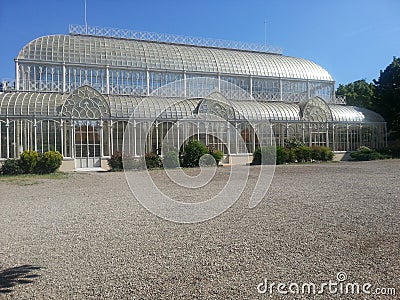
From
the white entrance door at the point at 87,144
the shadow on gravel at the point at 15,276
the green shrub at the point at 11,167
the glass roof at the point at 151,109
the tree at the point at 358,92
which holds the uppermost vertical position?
the tree at the point at 358,92

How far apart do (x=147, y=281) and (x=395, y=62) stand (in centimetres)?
5195

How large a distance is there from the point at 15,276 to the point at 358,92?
207 feet

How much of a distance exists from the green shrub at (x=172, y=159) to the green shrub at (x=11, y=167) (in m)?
10.5

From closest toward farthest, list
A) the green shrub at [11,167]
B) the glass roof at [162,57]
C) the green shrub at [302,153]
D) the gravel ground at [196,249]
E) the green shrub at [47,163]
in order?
1. the gravel ground at [196,249]
2. the green shrub at [11,167]
3. the green shrub at [47,163]
4. the green shrub at [302,153]
5. the glass roof at [162,57]

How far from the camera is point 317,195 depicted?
13.9 metres

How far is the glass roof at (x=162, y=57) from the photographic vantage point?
35756mm

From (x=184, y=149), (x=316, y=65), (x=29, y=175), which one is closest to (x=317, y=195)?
(x=184, y=149)

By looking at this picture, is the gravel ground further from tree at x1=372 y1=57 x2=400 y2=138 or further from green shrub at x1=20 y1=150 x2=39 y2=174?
tree at x1=372 y1=57 x2=400 y2=138

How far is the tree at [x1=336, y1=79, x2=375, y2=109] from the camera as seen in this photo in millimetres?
56816

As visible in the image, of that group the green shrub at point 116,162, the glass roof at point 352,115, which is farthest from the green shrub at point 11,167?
the glass roof at point 352,115

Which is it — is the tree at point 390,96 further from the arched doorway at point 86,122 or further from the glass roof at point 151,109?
the arched doorway at point 86,122

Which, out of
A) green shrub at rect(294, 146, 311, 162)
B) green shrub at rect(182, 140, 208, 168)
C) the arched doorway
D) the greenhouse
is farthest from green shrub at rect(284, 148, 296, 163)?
the arched doorway

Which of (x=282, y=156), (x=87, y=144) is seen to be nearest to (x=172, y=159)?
(x=87, y=144)

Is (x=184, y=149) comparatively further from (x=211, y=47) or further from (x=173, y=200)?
(x=211, y=47)
